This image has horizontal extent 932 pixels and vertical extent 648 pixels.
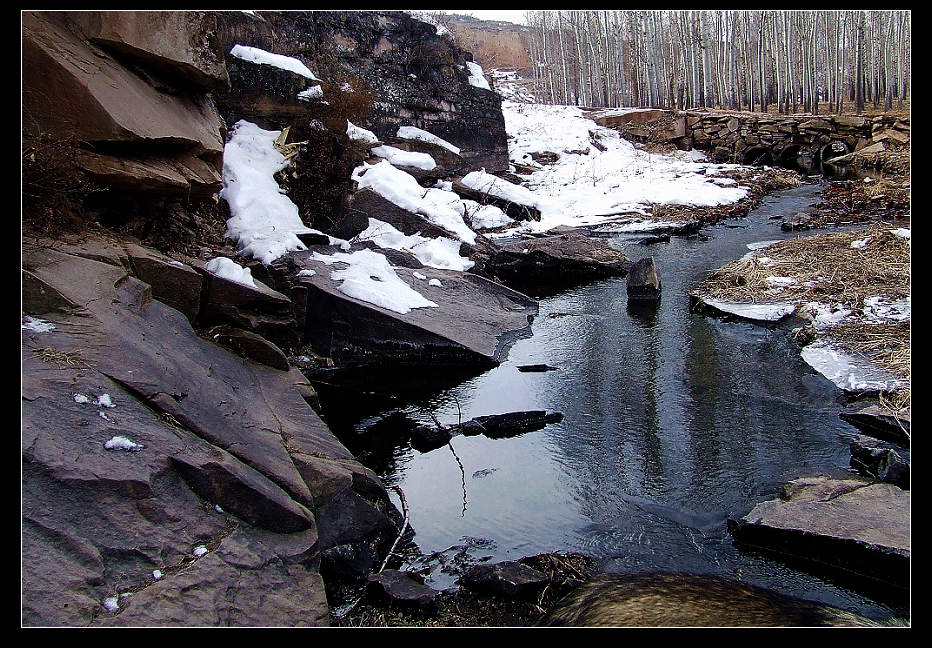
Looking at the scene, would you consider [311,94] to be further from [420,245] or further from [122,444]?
[122,444]

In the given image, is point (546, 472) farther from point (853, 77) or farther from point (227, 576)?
point (853, 77)

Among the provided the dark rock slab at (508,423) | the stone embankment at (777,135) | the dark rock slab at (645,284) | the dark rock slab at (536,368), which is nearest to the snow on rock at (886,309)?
the dark rock slab at (645,284)

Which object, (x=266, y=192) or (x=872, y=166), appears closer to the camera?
(x=266, y=192)

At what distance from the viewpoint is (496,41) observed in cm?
5438

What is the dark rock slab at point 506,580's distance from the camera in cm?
368

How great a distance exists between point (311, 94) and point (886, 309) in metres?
8.73

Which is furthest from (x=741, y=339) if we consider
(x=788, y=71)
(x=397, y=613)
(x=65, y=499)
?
(x=788, y=71)

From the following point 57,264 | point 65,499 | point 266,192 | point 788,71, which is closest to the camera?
point 65,499

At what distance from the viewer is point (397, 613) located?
3.55 m

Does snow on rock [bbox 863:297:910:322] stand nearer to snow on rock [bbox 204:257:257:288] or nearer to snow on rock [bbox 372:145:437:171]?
snow on rock [bbox 204:257:257:288]

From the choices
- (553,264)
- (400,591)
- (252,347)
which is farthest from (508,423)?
(553,264)

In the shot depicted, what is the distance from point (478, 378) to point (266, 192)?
4525mm

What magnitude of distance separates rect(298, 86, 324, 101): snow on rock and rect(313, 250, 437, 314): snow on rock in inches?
136

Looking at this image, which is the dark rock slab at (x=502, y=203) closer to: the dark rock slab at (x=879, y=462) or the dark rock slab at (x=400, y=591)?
the dark rock slab at (x=879, y=462)
